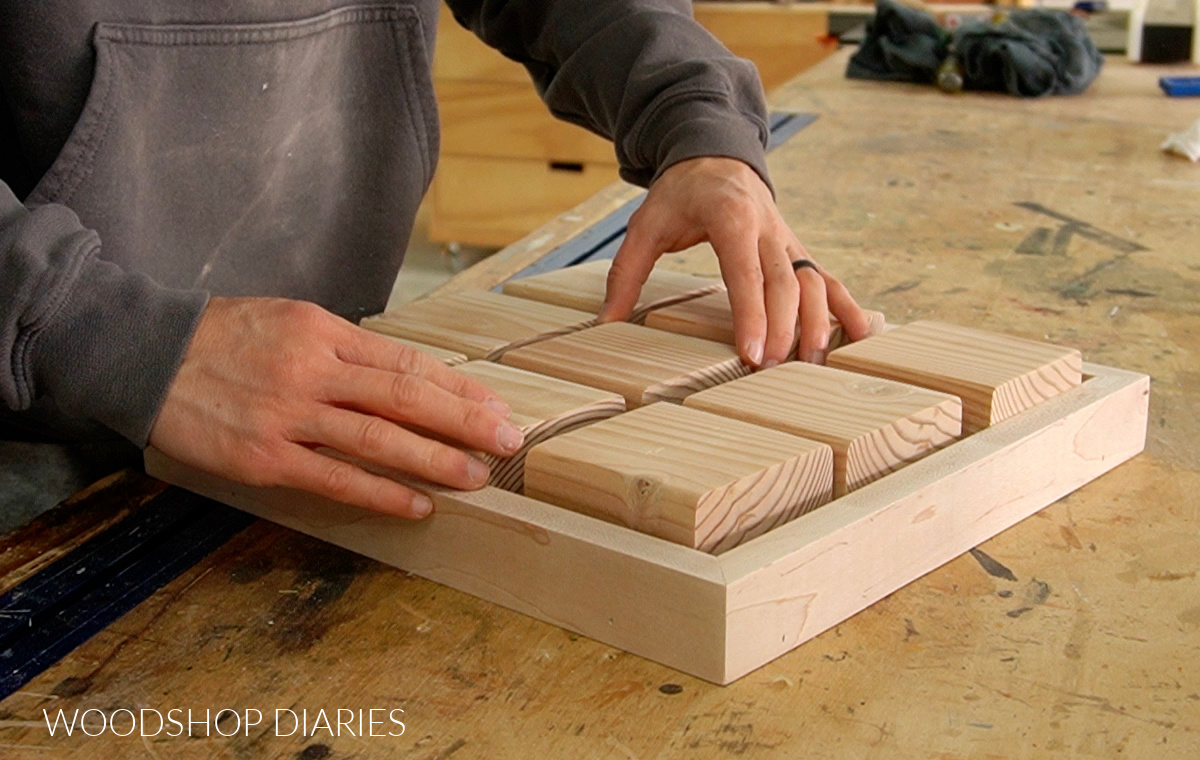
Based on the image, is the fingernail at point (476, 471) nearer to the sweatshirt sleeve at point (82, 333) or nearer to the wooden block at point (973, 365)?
the sweatshirt sleeve at point (82, 333)

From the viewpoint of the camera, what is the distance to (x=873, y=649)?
33.6 inches

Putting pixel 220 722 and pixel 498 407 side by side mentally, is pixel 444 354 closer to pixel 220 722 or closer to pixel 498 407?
pixel 498 407

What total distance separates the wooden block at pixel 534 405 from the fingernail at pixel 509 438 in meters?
0.02

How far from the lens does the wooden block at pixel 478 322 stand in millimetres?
1214

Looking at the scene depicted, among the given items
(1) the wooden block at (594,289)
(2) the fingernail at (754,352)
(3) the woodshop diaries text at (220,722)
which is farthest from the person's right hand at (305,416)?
(1) the wooden block at (594,289)

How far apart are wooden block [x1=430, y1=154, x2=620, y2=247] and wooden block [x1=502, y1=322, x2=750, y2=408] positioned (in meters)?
2.86

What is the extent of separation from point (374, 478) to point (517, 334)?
13.0 inches

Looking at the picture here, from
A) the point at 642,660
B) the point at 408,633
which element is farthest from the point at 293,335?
the point at 642,660

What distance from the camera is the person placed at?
92 cm

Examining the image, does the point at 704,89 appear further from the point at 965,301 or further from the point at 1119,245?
the point at 1119,245

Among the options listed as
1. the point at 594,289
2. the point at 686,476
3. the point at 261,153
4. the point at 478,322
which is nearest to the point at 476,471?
the point at 686,476

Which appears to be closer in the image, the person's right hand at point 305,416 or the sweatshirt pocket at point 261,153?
the person's right hand at point 305,416

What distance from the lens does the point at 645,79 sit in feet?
4.79

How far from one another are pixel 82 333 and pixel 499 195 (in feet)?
10.8
